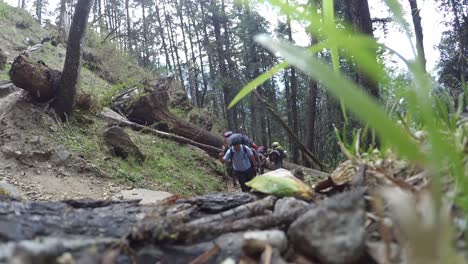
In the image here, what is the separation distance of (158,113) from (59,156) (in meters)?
5.03

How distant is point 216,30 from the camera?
27.6 metres

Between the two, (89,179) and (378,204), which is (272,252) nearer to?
(378,204)

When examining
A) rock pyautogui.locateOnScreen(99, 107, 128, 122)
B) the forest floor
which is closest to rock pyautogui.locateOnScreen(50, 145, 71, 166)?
the forest floor

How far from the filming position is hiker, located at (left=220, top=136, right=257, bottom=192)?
773 centimetres

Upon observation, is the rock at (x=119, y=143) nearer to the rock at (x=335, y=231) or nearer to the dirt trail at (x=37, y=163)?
the dirt trail at (x=37, y=163)

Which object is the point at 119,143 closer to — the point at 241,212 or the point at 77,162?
the point at 77,162

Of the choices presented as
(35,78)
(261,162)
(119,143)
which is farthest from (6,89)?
(261,162)

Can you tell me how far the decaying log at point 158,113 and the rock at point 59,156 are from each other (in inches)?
151

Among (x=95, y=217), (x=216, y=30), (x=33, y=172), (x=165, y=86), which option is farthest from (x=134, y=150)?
(x=216, y=30)

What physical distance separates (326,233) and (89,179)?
7.16m

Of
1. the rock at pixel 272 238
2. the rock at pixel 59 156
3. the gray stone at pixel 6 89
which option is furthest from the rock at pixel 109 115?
the rock at pixel 272 238

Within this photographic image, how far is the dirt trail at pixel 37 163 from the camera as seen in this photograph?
6715mm

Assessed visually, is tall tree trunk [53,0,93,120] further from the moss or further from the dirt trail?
the moss

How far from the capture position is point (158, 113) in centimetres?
1234
